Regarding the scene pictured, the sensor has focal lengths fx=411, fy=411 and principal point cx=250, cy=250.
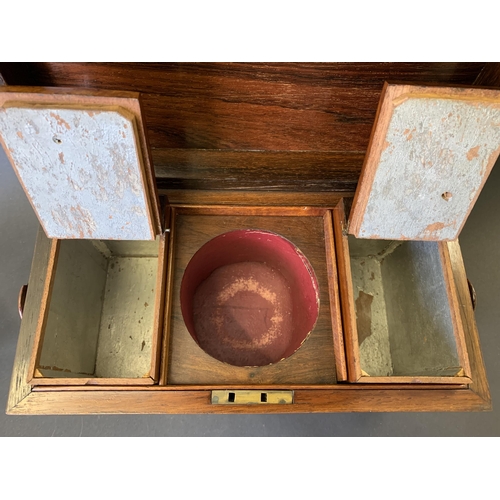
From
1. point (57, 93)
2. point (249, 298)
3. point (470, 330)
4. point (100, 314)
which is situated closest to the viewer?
point (57, 93)

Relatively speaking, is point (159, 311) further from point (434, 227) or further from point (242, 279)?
point (434, 227)

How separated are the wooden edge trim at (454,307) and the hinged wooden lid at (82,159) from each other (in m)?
0.89

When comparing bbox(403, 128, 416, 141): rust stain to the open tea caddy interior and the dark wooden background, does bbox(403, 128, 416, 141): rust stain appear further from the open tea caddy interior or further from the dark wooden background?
the dark wooden background

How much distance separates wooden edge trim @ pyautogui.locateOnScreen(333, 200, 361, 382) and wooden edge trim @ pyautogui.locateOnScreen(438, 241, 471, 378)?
0.97 ft

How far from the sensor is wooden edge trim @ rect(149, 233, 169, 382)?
1160 millimetres

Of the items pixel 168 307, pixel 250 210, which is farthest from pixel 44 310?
pixel 250 210

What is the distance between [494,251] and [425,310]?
→ 3.25 ft

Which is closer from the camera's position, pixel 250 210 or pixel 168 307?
pixel 168 307

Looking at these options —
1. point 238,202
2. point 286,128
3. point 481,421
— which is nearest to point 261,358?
point 238,202

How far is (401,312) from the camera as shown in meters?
1.57

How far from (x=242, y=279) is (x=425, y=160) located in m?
0.95

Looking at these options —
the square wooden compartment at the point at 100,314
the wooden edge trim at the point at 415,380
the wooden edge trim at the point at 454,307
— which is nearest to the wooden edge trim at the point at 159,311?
the square wooden compartment at the point at 100,314

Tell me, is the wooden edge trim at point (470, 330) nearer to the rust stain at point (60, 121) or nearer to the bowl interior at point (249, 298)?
the bowl interior at point (249, 298)

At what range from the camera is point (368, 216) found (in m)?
→ 1.14
